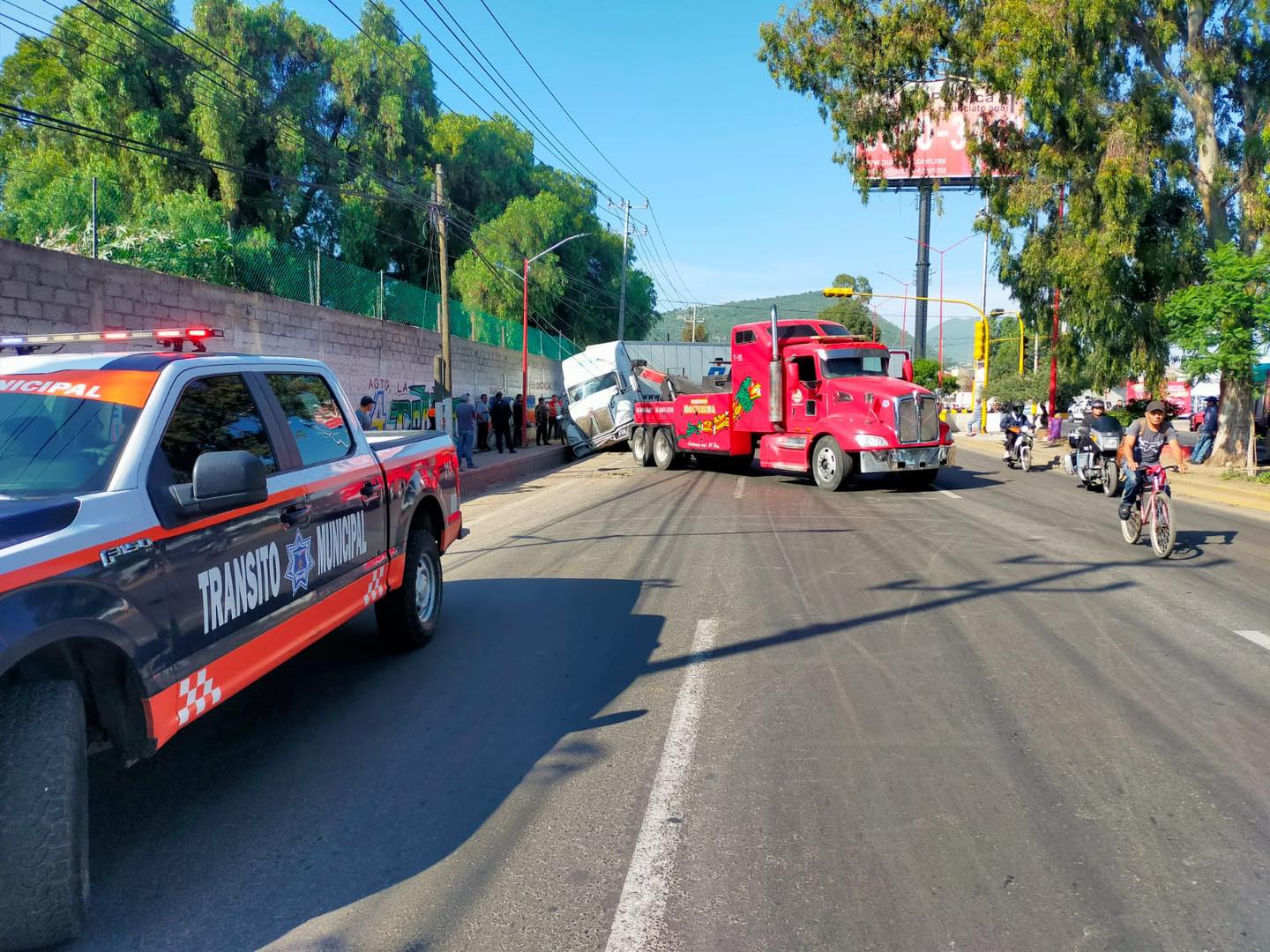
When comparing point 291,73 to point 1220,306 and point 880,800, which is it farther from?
point 880,800

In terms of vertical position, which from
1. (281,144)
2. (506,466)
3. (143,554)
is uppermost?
(281,144)

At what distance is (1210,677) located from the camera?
567cm

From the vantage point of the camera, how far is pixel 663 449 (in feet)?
78.8

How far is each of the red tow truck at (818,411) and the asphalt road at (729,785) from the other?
918 cm

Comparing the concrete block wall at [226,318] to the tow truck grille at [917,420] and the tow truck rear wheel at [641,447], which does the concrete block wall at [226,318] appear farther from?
the tow truck grille at [917,420]

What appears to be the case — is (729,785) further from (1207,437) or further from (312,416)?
(1207,437)

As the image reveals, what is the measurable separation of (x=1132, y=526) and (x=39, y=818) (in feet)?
35.9

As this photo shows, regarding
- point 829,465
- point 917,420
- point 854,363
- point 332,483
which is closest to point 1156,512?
point 917,420

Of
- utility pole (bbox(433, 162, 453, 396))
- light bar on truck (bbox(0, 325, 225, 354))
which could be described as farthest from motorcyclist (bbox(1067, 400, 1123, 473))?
light bar on truck (bbox(0, 325, 225, 354))

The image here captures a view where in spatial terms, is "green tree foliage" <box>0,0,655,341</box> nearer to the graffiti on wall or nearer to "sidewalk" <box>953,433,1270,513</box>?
the graffiti on wall

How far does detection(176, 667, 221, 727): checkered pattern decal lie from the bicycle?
9.43 meters

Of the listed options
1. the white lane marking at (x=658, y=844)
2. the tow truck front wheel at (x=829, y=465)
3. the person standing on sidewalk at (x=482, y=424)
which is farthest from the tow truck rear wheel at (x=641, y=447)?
the white lane marking at (x=658, y=844)

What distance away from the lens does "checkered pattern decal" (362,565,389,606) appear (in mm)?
5465

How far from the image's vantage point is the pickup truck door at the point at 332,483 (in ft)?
16.0
